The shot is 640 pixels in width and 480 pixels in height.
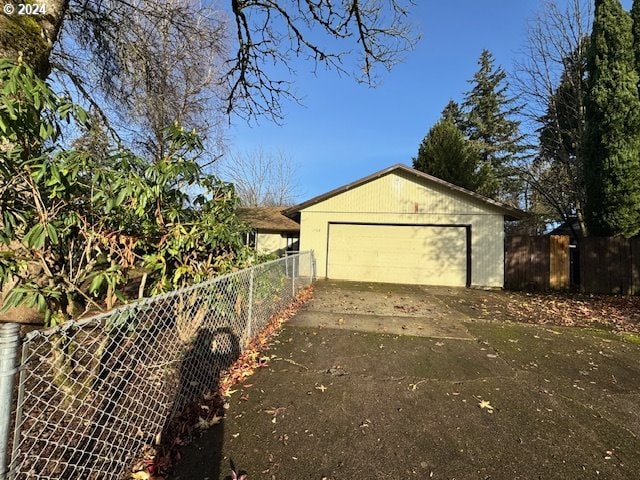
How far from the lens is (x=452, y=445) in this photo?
2.46 metres

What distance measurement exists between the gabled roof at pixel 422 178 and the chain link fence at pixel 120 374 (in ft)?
25.8

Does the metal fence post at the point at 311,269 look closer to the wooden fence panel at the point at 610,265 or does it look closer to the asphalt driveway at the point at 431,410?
the asphalt driveway at the point at 431,410

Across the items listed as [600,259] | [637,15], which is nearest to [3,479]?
[600,259]

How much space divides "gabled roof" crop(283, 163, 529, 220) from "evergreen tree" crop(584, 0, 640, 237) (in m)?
2.32

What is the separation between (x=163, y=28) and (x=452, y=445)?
8692 millimetres

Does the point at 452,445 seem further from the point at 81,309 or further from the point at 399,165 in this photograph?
the point at 399,165

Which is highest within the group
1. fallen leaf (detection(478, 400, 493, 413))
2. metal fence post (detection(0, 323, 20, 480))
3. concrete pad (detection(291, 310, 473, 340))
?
metal fence post (detection(0, 323, 20, 480))

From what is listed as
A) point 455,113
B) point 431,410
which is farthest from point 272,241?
point 455,113

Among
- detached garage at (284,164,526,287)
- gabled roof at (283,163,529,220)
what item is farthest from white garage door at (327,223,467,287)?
gabled roof at (283,163,529,220)

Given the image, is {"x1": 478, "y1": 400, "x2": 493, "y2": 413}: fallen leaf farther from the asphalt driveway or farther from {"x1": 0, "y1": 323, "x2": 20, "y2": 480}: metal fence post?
{"x1": 0, "y1": 323, "x2": 20, "y2": 480}: metal fence post

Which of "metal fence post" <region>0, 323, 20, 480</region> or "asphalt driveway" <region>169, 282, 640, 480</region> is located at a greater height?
"metal fence post" <region>0, 323, 20, 480</region>

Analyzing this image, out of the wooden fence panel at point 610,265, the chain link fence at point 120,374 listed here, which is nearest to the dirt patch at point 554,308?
the wooden fence panel at point 610,265

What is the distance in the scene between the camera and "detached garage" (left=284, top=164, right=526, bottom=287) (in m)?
11.3

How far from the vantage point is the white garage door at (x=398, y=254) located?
11.6 m
